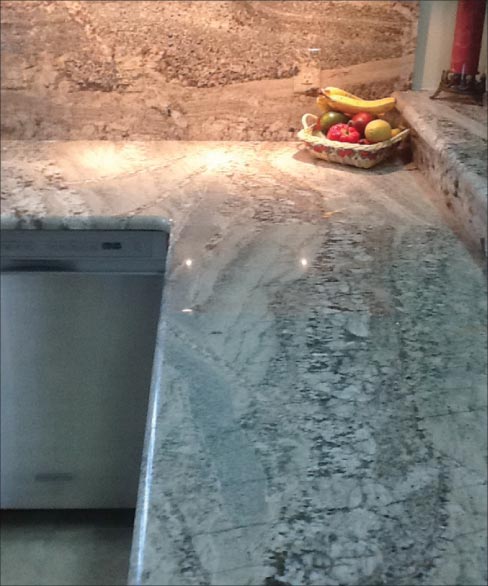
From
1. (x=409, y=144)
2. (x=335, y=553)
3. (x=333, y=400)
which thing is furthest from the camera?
(x=409, y=144)

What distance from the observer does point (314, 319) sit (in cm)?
110

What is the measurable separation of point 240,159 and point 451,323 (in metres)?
0.92

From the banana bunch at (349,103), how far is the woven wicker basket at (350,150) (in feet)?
0.27

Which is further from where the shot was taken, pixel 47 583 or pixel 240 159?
pixel 240 159

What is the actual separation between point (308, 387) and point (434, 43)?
1309mm

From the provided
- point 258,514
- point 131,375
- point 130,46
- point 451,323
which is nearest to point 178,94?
point 130,46

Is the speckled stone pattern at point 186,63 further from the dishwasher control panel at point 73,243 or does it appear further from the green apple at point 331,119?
the dishwasher control panel at point 73,243

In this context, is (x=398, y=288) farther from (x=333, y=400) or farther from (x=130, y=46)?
(x=130, y=46)

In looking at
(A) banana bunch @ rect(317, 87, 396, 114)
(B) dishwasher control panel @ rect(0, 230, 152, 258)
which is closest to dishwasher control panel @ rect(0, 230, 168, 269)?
(B) dishwasher control panel @ rect(0, 230, 152, 258)

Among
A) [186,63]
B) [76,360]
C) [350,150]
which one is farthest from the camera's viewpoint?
[186,63]

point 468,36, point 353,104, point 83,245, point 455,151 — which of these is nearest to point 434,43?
point 468,36

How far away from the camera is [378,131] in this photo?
173 centimetres

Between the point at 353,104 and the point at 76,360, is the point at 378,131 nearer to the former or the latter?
the point at 353,104

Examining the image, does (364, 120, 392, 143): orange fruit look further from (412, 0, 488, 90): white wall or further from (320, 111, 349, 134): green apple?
(412, 0, 488, 90): white wall
